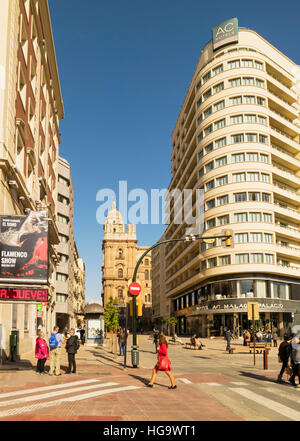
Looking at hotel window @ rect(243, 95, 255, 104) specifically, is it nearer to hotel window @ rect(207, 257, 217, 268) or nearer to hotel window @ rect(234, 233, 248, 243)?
hotel window @ rect(234, 233, 248, 243)

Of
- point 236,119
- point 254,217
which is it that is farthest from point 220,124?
point 254,217

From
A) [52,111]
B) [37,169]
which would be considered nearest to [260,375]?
[37,169]

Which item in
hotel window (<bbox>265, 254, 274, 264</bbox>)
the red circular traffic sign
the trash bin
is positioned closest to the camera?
the red circular traffic sign

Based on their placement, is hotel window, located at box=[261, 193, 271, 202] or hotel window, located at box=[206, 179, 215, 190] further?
hotel window, located at box=[206, 179, 215, 190]

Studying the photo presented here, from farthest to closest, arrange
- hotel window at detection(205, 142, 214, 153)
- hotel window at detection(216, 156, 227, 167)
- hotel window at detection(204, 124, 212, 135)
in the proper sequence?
hotel window at detection(204, 124, 212, 135)
hotel window at detection(205, 142, 214, 153)
hotel window at detection(216, 156, 227, 167)

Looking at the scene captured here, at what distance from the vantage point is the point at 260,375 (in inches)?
663

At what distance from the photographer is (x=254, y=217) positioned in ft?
163

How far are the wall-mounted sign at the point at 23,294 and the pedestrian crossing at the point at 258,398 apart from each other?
6008 mm

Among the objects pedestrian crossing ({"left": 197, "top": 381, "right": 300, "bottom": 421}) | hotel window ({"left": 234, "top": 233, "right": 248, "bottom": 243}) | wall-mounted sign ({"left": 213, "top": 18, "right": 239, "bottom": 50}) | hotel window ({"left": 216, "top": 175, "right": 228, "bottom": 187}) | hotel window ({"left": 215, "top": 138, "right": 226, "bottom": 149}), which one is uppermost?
wall-mounted sign ({"left": 213, "top": 18, "right": 239, "bottom": 50})

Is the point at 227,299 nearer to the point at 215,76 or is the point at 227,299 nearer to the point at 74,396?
the point at 215,76

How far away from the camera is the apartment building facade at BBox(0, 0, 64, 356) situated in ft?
63.9

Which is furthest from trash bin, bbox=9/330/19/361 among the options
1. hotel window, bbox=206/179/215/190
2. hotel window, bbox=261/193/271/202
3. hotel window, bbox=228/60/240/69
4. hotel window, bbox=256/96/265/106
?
hotel window, bbox=228/60/240/69

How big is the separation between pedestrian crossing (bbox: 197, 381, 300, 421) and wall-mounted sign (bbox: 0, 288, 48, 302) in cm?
601

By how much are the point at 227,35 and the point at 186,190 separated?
21792mm
